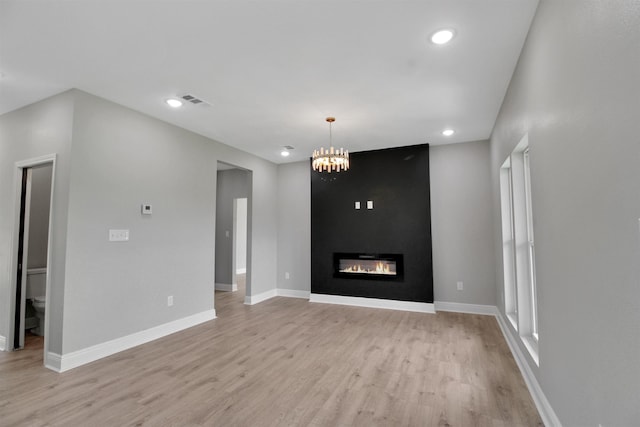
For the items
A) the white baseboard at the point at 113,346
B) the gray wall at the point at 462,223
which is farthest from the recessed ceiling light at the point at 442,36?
the white baseboard at the point at 113,346

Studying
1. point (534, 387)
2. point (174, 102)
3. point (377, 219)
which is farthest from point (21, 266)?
point (534, 387)

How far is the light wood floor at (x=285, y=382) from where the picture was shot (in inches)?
87.2

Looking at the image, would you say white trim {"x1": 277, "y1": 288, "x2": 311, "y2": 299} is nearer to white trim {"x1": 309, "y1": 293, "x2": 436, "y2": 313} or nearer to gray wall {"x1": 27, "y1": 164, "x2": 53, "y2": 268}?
white trim {"x1": 309, "y1": 293, "x2": 436, "y2": 313}

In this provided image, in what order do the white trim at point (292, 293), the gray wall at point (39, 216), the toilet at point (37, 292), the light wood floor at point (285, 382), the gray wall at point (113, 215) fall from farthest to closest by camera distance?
1. the white trim at point (292, 293)
2. the gray wall at point (39, 216)
3. the toilet at point (37, 292)
4. the gray wall at point (113, 215)
5. the light wood floor at point (285, 382)

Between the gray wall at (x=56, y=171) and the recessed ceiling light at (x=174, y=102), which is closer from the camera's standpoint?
the gray wall at (x=56, y=171)

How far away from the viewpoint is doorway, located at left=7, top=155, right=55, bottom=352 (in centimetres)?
346

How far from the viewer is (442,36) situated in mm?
2324

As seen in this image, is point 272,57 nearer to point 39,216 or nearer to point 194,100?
point 194,100

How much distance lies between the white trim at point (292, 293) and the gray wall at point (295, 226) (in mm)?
61

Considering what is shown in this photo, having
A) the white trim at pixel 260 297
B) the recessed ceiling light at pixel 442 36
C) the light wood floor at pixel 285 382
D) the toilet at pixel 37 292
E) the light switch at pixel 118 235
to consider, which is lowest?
the light wood floor at pixel 285 382

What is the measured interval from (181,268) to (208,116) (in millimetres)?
2109

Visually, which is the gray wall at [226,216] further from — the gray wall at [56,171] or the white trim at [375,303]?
the gray wall at [56,171]

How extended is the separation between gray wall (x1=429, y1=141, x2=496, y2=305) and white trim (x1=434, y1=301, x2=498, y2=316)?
0.20 ft

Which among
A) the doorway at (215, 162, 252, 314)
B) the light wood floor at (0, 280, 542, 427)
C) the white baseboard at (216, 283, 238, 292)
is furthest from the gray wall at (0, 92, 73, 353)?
the white baseboard at (216, 283, 238, 292)
